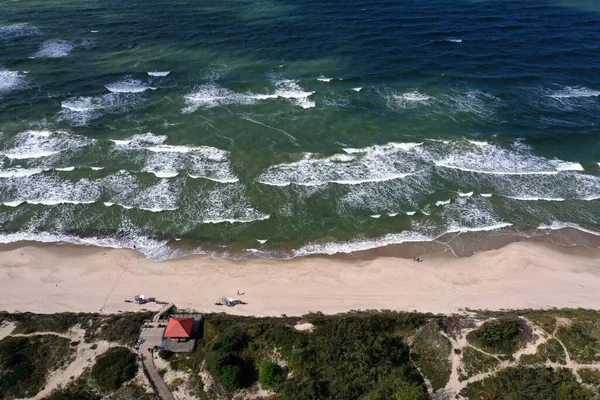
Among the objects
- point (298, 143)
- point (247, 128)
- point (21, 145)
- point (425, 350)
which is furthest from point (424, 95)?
point (21, 145)

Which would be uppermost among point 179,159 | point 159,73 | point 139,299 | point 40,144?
point 159,73

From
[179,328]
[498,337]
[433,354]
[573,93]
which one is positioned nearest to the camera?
[433,354]

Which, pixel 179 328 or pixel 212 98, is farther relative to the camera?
pixel 212 98

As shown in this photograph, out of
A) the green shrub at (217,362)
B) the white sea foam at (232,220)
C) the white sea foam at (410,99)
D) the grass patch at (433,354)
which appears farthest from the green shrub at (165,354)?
the white sea foam at (410,99)

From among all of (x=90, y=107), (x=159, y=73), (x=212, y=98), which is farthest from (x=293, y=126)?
(x=90, y=107)

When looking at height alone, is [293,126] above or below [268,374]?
above

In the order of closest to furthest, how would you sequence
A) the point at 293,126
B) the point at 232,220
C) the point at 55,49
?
the point at 232,220 < the point at 293,126 < the point at 55,49

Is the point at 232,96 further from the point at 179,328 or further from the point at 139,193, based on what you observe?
the point at 179,328
